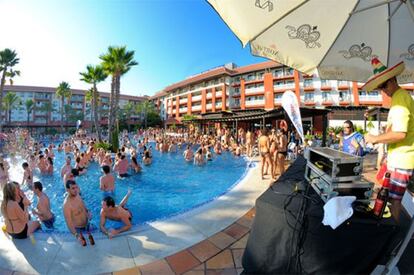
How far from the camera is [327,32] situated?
3236 millimetres

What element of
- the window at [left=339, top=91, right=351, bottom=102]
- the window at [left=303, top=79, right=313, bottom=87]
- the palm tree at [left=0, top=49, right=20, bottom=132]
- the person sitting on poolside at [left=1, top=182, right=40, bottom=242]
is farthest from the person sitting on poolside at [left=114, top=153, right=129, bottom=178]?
the window at [left=339, top=91, right=351, bottom=102]

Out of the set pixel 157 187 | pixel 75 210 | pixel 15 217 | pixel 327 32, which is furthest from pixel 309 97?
pixel 15 217

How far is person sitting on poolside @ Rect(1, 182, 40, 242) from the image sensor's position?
3.79m

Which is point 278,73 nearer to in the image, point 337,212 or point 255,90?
point 255,90

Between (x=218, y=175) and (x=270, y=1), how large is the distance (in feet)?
29.9

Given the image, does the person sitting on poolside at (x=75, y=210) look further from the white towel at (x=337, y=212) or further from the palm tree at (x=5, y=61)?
the palm tree at (x=5, y=61)

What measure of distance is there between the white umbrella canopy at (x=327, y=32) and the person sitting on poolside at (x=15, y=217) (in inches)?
192

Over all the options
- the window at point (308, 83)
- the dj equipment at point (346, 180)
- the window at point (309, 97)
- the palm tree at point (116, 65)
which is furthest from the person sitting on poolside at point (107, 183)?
the window at point (308, 83)

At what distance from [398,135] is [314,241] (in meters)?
1.22

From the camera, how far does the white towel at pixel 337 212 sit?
1.73 m

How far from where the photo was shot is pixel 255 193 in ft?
18.9

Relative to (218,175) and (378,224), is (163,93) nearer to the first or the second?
(218,175)

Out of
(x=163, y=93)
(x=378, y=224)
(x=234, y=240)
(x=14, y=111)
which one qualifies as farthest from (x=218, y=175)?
(x=14, y=111)

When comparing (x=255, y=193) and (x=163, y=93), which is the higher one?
(x=163, y=93)
